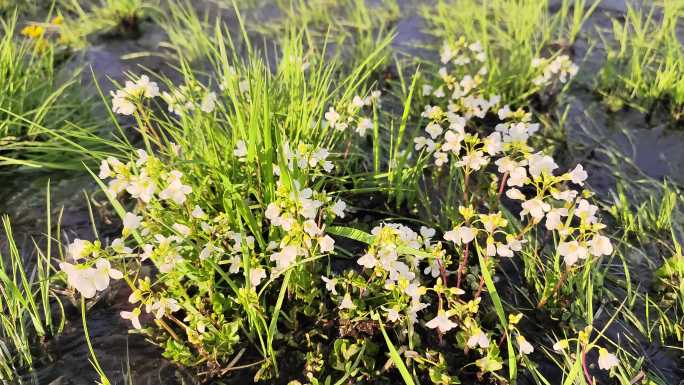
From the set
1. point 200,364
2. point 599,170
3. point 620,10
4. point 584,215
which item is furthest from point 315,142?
point 620,10

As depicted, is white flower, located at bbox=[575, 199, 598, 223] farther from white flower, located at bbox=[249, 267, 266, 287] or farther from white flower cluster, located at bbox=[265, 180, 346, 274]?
white flower, located at bbox=[249, 267, 266, 287]

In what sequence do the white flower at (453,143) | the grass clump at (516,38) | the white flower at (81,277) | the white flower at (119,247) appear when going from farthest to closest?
the grass clump at (516,38) < the white flower at (453,143) < the white flower at (119,247) < the white flower at (81,277)

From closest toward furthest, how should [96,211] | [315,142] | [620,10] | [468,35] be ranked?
[315,142]
[96,211]
[468,35]
[620,10]

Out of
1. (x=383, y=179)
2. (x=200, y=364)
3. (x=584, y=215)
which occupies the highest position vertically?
(x=584, y=215)

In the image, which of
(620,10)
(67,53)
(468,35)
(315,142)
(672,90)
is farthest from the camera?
(620,10)

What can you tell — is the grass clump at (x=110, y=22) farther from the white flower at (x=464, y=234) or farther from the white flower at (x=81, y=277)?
the white flower at (x=464, y=234)

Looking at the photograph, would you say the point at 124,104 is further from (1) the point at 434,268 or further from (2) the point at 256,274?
(1) the point at 434,268

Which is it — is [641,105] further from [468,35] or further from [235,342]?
[235,342]

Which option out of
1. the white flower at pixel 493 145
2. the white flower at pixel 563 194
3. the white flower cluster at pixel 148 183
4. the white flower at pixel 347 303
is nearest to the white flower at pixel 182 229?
the white flower cluster at pixel 148 183

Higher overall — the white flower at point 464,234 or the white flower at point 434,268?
the white flower at point 464,234
